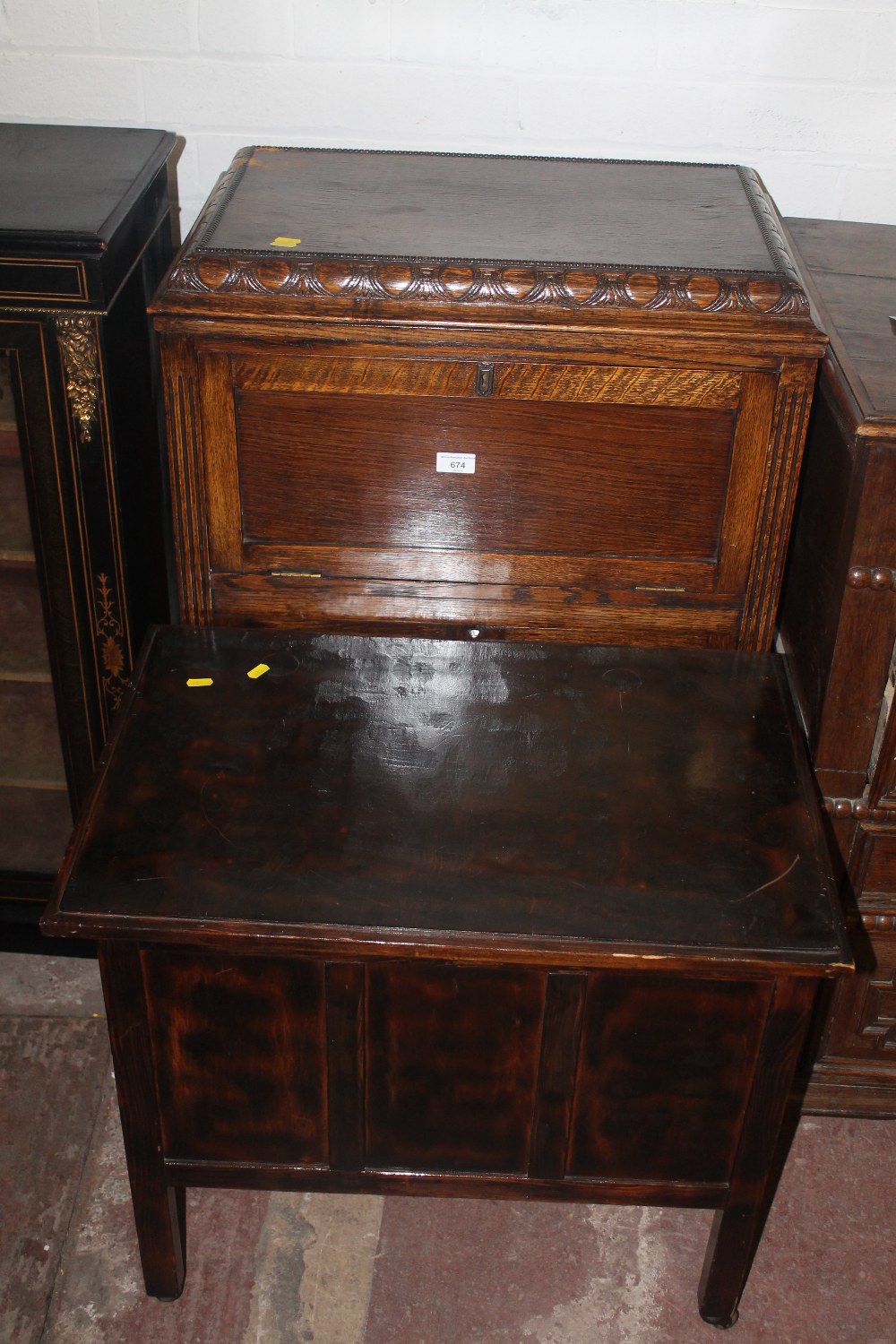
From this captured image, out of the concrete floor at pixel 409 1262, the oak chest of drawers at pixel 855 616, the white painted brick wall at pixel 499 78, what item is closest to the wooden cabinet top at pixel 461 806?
the oak chest of drawers at pixel 855 616

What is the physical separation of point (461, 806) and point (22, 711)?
38.1 inches

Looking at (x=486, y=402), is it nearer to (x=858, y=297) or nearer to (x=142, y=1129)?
(x=858, y=297)

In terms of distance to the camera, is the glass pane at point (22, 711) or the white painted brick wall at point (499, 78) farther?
the white painted brick wall at point (499, 78)

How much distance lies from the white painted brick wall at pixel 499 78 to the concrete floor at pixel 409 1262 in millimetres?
1710

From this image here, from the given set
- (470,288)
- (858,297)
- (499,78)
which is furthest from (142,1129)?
(499,78)

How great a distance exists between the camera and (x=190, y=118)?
238 centimetres

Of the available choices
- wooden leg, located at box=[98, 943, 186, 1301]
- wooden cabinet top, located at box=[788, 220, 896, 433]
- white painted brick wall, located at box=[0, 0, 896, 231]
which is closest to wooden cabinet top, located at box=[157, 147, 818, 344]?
wooden cabinet top, located at box=[788, 220, 896, 433]

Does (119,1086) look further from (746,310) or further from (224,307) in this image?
(746,310)

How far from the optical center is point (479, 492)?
6.46 ft

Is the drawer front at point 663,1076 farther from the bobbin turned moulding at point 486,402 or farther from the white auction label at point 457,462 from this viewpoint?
the white auction label at point 457,462

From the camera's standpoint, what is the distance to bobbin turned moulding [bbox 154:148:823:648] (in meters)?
1.81

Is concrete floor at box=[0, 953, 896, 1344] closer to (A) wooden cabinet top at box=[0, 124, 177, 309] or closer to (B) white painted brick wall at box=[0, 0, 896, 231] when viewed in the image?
(A) wooden cabinet top at box=[0, 124, 177, 309]

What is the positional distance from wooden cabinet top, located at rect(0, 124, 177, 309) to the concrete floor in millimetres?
1333

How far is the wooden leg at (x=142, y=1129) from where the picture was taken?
5.45 feet
